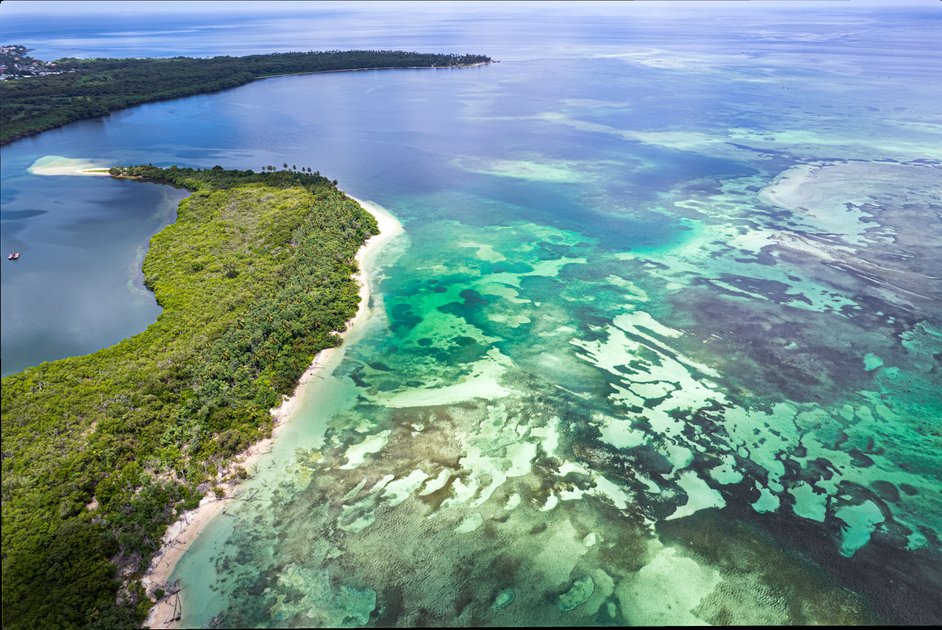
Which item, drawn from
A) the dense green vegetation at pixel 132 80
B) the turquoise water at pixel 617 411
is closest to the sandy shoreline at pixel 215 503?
the turquoise water at pixel 617 411

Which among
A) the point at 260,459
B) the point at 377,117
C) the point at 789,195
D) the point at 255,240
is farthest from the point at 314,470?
the point at 377,117

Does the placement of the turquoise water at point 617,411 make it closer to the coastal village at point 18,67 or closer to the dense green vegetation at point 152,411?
the dense green vegetation at point 152,411

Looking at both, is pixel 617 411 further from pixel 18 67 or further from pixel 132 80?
pixel 18 67

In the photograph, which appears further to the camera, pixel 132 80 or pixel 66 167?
pixel 132 80

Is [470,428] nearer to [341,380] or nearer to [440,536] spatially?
[440,536]

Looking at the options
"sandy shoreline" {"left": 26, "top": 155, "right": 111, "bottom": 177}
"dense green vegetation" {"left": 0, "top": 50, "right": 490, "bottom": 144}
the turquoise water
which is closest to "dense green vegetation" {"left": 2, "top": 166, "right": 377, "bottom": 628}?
the turquoise water

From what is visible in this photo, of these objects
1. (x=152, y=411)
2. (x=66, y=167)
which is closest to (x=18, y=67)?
(x=66, y=167)

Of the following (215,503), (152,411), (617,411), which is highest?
(152,411)
